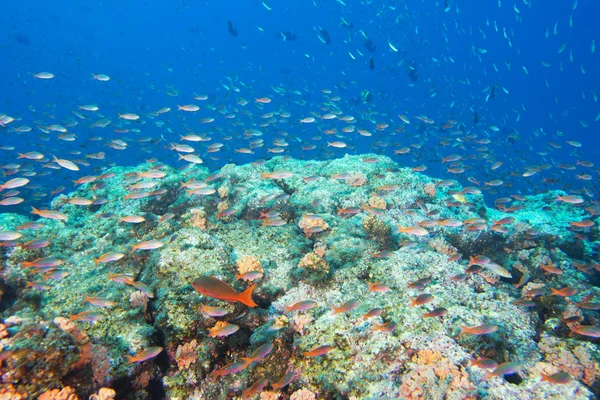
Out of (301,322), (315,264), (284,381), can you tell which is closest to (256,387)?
(284,381)

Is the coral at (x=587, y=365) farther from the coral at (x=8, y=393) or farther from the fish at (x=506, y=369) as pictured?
the coral at (x=8, y=393)

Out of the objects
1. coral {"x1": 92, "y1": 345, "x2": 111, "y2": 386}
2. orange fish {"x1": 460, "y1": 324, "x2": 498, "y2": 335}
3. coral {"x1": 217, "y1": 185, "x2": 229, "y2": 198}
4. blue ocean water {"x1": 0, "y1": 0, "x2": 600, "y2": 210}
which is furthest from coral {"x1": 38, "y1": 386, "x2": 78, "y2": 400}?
blue ocean water {"x1": 0, "y1": 0, "x2": 600, "y2": 210}

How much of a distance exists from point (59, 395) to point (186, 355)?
1.49m

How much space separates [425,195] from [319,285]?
5325mm

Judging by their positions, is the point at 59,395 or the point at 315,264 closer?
the point at 59,395

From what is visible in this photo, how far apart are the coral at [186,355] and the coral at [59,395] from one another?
1.31 m

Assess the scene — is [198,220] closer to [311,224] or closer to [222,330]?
[311,224]

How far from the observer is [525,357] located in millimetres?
4152

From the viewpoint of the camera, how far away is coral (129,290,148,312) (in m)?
4.76

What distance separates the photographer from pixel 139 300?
4781 millimetres

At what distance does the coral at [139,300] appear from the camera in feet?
15.6

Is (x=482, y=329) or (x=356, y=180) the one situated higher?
(x=356, y=180)

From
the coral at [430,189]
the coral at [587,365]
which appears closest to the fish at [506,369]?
the coral at [587,365]

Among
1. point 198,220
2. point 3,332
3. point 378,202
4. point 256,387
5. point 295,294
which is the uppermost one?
point 378,202
